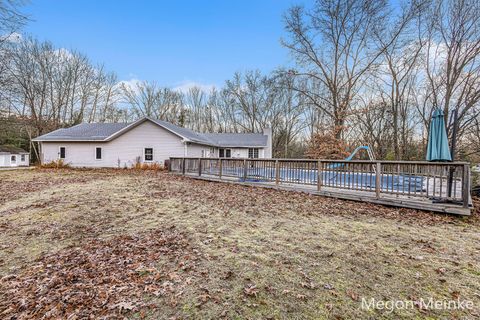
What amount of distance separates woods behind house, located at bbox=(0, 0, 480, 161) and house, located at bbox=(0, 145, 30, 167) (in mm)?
2408

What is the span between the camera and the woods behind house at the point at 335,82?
13.2 m

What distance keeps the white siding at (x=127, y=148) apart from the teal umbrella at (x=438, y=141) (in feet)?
50.6

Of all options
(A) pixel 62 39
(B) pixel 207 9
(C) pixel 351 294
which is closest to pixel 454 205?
(C) pixel 351 294

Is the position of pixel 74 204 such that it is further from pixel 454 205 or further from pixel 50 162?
pixel 50 162

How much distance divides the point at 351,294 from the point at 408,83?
19.7 m

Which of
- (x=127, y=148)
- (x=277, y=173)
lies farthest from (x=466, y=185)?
(x=127, y=148)

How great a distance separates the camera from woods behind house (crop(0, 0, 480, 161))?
1325 cm

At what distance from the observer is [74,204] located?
6.86 m

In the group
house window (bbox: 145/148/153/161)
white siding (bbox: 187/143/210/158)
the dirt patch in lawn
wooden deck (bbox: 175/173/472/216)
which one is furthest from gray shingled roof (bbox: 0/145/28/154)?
the dirt patch in lawn

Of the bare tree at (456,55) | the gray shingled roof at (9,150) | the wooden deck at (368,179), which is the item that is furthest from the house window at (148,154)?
the gray shingled roof at (9,150)

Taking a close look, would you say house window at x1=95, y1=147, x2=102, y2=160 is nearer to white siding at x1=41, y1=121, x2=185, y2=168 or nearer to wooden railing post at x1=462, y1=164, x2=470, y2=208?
white siding at x1=41, y1=121, x2=185, y2=168

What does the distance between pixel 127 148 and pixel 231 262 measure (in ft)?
59.6

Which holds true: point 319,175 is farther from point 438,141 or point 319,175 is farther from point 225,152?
point 225,152

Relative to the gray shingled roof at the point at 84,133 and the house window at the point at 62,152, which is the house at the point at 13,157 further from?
the house window at the point at 62,152
